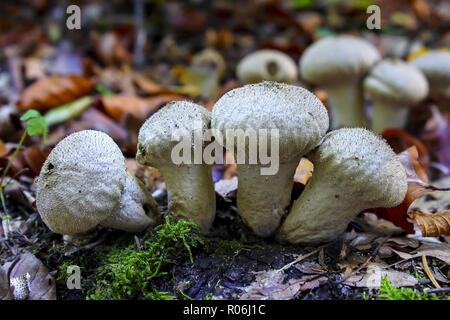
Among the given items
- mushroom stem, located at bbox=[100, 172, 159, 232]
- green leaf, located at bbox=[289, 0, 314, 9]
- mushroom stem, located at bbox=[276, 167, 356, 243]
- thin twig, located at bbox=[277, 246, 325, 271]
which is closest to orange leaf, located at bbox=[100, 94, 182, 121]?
mushroom stem, located at bbox=[100, 172, 159, 232]

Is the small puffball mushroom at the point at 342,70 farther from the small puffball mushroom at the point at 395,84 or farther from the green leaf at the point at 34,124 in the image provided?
the green leaf at the point at 34,124

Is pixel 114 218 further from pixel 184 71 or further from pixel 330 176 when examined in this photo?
pixel 184 71

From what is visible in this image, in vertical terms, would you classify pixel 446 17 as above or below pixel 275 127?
above

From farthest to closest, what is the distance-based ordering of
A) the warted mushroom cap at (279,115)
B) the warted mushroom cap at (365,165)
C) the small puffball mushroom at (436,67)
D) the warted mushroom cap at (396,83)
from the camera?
the small puffball mushroom at (436,67), the warted mushroom cap at (396,83), the warted mushroom cap at (365,165), the warted mushroom cap at (279,115)

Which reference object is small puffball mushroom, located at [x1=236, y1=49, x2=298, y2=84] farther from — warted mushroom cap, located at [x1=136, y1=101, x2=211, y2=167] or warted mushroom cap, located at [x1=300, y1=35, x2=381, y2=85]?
warted mushroom cap, located at [x1=136, y1=101, x2=211, y2=167]

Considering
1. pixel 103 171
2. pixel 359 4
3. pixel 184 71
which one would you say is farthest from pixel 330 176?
pixel 359 4

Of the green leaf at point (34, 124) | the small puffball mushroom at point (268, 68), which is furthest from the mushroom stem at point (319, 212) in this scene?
the small puffball mushroom at point (268, 68)
